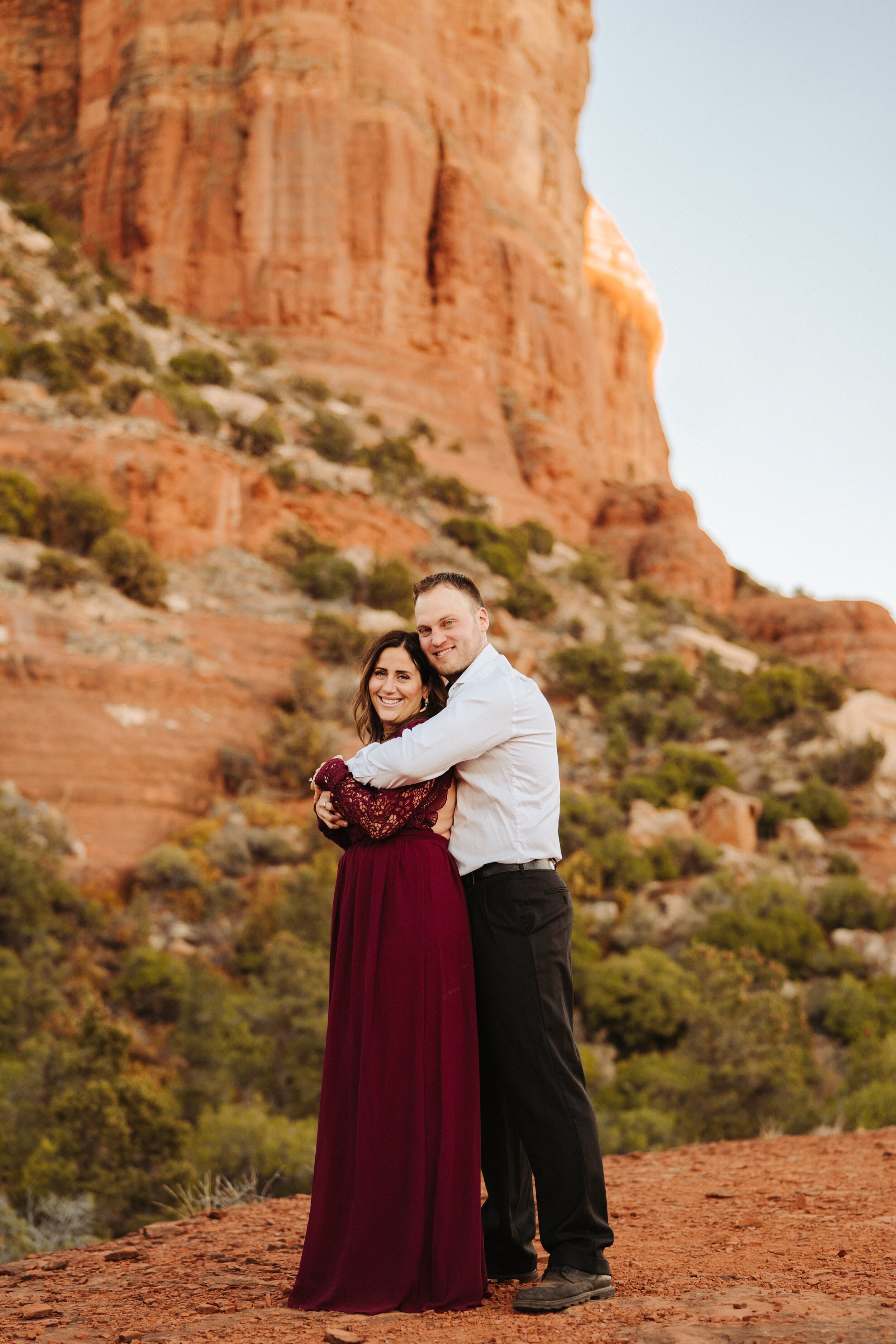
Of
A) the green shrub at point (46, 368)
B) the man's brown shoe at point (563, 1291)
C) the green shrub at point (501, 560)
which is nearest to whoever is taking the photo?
the man's brown shoe at point (563, 1291)

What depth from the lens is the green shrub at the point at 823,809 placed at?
1953 centimetres

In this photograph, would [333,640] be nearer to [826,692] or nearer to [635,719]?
[635,719]

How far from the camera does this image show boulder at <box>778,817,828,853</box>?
18484mm

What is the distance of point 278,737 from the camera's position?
17031 millimetres

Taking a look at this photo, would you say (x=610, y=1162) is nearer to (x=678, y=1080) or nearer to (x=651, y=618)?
(x=678, y=1080)

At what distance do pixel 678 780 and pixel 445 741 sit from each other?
57.6 ft

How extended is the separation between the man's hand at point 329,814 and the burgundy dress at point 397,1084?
0.13 feet

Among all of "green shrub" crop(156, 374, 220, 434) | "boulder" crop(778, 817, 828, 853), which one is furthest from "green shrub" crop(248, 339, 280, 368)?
"boulder" crop(778, 817, 828, 853)

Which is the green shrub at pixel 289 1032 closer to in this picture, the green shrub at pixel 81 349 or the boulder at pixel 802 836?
the boulder at pixel 802 836

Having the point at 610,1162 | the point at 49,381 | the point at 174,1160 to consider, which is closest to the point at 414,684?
the point at 610,1162

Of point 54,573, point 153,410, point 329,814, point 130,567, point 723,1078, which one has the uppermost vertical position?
point 153,410

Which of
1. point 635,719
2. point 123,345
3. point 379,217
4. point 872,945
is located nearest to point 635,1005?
point 872,945

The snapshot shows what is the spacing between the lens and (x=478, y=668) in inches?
135

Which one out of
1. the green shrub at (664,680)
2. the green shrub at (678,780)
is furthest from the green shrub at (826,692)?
the green shrub at (678,780)
